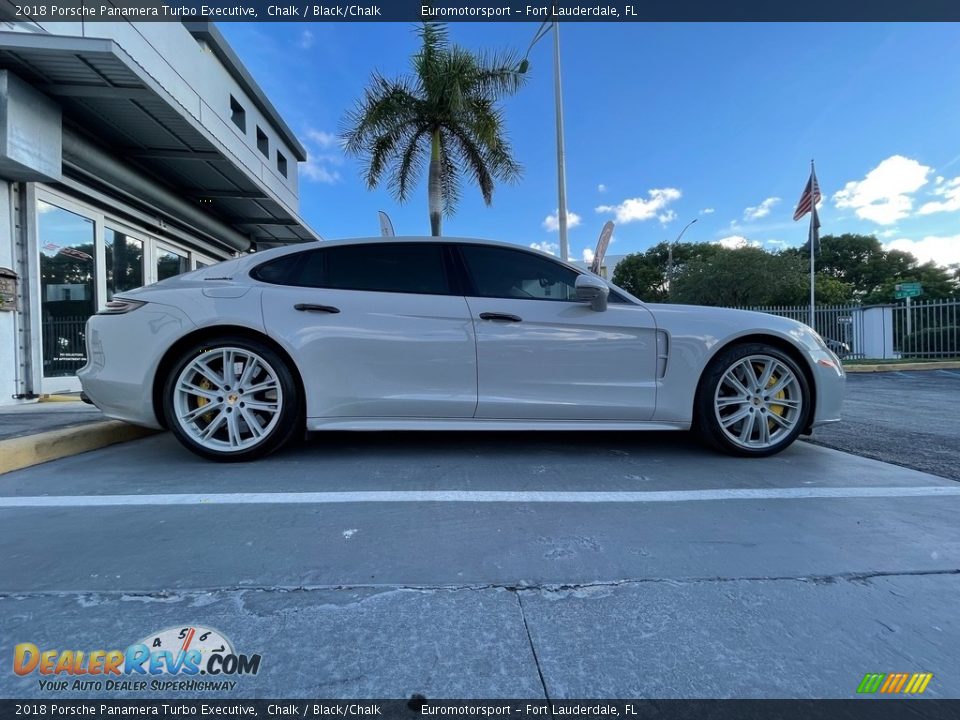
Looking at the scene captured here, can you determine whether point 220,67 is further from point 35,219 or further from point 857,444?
point 857,444

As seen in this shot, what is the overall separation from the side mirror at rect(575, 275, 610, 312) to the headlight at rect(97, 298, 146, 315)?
280 cm

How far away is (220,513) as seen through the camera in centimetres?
213

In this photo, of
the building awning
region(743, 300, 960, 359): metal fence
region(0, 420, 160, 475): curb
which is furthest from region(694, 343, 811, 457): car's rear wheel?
region(743, 300, 960, 359): metal fence

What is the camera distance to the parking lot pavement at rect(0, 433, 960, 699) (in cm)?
120

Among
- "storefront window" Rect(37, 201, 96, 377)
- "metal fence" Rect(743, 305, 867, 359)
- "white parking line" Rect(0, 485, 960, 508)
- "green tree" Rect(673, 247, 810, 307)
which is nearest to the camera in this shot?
"white parking line" Rect(0, 485, 960, 508)

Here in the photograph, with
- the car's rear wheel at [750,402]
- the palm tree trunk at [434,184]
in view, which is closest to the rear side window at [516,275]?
the car's rear wheel at [750,402]

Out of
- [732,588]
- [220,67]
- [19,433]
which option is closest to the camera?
[732,588]

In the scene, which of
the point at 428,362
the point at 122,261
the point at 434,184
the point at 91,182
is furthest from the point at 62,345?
the point at 434,184

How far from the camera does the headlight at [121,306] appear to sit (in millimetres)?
2975

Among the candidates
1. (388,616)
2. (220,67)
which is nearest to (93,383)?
(388,616)

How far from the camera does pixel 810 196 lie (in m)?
15.5

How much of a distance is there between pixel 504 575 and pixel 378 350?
1.71 metres

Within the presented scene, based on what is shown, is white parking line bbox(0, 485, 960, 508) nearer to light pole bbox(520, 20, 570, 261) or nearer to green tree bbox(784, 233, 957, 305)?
light pole bbox(520, 20, 570, 261)

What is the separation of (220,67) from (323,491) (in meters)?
14.2
